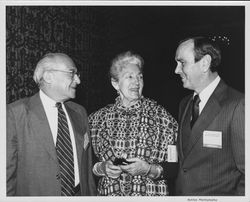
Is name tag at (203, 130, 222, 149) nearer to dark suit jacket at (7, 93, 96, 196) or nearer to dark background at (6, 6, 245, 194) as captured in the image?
dark background at (6, 6, 245, 194)

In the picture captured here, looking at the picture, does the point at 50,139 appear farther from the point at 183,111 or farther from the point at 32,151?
the point at 183,111

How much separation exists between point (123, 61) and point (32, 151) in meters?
0.80

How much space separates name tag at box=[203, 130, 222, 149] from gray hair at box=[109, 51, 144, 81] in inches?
23.1

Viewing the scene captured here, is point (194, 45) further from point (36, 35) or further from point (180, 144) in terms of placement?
point (36, 35)

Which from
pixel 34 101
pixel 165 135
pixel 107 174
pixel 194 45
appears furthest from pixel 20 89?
pixel 194 45

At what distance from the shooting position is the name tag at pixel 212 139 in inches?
70.1

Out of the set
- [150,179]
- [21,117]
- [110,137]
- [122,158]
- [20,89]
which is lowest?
[150,179]

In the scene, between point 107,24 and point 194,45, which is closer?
point 194,45

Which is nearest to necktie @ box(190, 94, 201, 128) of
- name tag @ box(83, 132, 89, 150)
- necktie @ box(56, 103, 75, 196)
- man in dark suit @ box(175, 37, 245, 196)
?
man in dark suit @ box(175, 37, 245, 196)

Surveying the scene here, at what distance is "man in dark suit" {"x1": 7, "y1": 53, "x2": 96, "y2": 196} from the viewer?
1.82 metres

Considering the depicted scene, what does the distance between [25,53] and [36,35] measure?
15 cm

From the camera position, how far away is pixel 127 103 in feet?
6.30

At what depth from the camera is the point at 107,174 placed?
189 centimetres

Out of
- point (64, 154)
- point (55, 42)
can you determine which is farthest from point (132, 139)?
point (55, 42)
